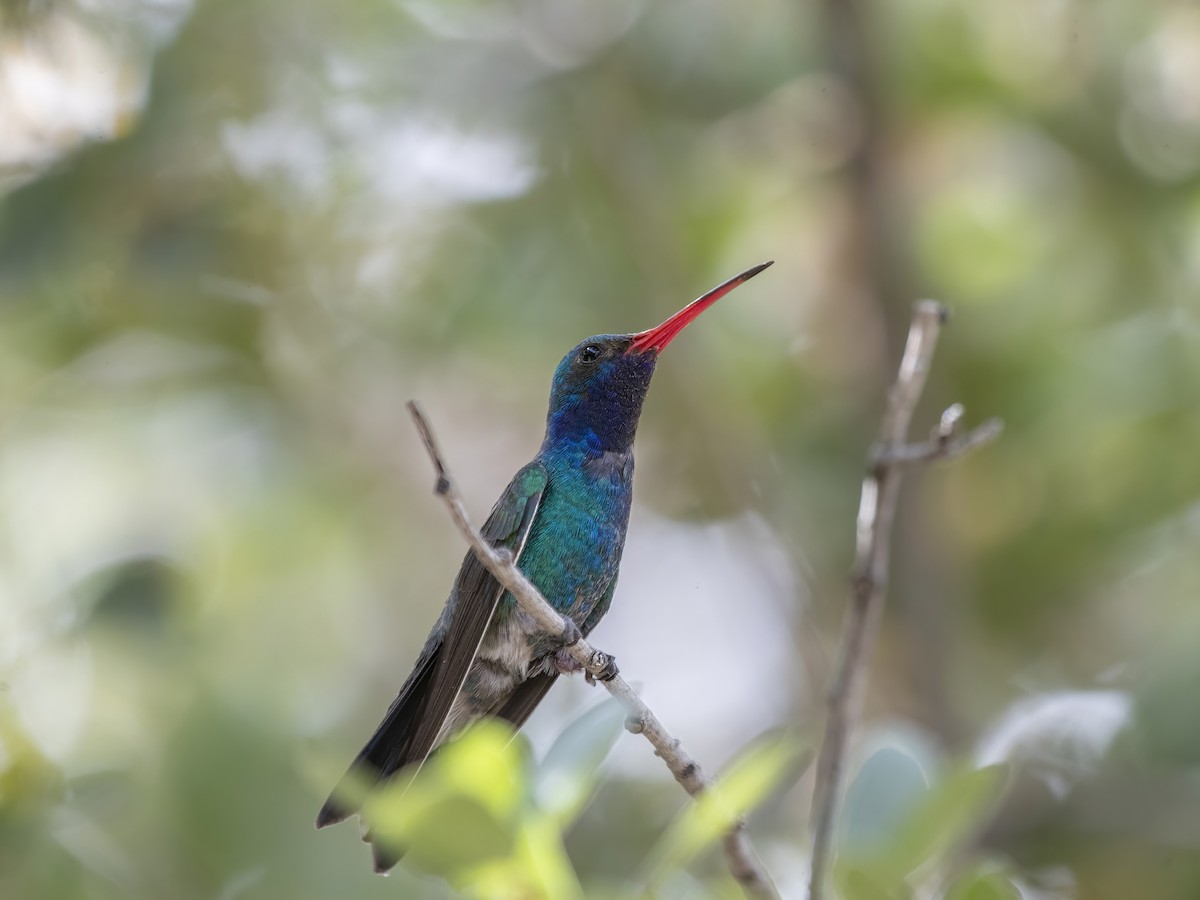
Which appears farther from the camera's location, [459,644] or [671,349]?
[671,349]

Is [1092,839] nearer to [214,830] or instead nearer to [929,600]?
[929,600]

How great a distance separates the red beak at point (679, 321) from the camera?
3166 mm

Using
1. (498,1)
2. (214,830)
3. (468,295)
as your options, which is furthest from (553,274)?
(214,830)

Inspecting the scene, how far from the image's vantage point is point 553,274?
4.86 m

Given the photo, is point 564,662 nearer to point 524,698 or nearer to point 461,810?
point 524,698

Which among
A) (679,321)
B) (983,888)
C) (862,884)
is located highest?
(679,321)

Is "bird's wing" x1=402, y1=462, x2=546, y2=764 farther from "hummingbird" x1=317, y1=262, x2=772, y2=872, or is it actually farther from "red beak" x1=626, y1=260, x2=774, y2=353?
"red beak" x1=626, y1=260, x2=774, y2=353

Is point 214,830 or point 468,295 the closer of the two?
point 214,830

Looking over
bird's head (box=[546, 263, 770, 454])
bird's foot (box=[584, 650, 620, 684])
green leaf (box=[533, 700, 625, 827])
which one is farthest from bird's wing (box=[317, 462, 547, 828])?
green leaf (box=[533, 700, 625, 827])

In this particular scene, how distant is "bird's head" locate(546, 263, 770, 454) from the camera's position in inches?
141

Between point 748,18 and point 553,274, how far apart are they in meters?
1.60

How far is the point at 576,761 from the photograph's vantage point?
2094 millimetres

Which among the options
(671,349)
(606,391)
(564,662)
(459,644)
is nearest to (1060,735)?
(671,349)

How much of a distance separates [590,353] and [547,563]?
0.68 meters
